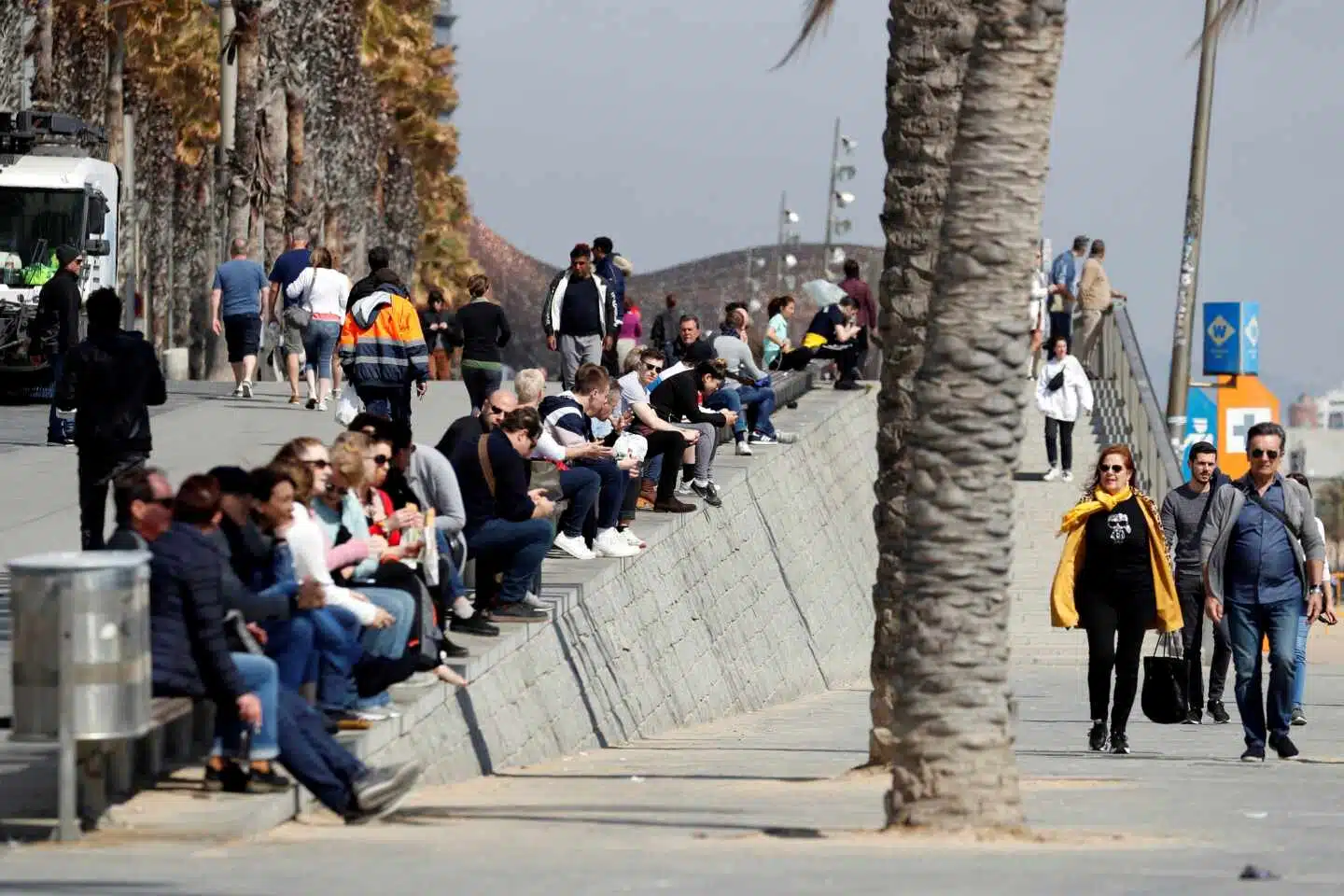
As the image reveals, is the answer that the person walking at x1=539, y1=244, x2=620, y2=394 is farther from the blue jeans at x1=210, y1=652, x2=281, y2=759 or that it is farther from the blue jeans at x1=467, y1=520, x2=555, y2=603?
the blue jeans at x1=210, y1=652, x2=281, y2=759

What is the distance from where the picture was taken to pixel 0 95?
140 ft

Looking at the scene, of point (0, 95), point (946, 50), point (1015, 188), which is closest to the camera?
point (1015, 188)

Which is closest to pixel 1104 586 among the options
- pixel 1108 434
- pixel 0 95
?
pixel 1108 434

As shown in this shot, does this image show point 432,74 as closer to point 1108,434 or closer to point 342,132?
point 342,132

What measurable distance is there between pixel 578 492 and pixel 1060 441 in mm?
12768

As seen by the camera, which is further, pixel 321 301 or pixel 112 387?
pixel 321 301

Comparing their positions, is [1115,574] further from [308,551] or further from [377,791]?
[377,791]

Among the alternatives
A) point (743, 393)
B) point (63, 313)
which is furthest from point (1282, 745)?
point (743, 393)

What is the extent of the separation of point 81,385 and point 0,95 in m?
29.7

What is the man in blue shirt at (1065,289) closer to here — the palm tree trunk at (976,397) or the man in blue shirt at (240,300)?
the man in blue shirt at (240,300)

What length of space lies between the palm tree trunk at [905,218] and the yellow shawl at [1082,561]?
2.89 ft

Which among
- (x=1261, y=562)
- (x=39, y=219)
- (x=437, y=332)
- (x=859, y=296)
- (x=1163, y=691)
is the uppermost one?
(x=39, y=219)

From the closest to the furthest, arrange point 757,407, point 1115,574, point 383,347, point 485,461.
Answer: point 1115,574
point 485,461
point 383,347
point 757,407

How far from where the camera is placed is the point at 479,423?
14211 millimetres
